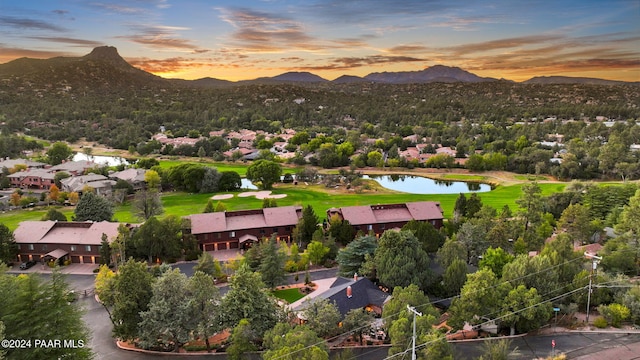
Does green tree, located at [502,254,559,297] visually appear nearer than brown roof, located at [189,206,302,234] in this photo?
Yes

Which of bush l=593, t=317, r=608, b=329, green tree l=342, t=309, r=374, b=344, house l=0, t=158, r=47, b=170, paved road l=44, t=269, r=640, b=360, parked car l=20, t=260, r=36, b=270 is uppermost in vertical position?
house l=0, t=158, r=47, b=170

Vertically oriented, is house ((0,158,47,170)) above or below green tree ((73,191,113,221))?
above

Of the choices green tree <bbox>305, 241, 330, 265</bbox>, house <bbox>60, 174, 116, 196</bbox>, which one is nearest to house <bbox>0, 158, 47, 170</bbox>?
house <bbox>60, 174, 116, 196</bbox>

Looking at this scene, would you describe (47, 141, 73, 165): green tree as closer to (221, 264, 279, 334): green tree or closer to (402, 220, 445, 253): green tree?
(402, 220, 445, 253): green tree

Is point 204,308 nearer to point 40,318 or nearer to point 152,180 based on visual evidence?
point 40,318

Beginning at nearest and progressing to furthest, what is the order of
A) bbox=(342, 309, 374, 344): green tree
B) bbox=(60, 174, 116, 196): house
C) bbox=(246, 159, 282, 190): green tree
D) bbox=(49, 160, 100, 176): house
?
bbox=(342, 309, 374, 344): green tree → bbox=(60, 174, 116, 196): house → bbox=(246, 159, 282, 190): green tree → bbox=(49, 160, 100, 176): house

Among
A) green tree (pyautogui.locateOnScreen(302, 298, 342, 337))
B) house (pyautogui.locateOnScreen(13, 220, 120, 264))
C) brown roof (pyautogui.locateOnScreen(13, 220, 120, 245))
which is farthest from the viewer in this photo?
brown roof (pyautogui.locateOnScreen(13, 220, 120, 245))

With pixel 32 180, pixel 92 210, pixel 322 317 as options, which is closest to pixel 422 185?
pixel 92 210

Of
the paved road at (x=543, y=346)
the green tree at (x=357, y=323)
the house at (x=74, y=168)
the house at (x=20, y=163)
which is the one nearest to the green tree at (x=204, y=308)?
the paved road at (x=543, y=346)
